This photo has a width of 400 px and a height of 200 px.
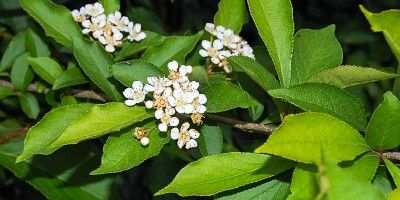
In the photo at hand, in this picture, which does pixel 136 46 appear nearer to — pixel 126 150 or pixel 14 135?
pixel 126 150

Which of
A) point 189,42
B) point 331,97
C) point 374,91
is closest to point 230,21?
point 189,42

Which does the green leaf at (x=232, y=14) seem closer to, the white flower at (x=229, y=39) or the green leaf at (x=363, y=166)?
the white flower at (x=229, y=39)

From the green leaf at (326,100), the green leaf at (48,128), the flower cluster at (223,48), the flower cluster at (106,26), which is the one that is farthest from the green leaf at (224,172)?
the flower cluster at (106,26)

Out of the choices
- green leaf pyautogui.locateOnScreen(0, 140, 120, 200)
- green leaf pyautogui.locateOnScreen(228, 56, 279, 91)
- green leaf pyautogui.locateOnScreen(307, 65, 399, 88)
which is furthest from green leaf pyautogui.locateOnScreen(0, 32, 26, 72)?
green leaf pyautogui.locateOnScreen(307, 65, 399, 88)

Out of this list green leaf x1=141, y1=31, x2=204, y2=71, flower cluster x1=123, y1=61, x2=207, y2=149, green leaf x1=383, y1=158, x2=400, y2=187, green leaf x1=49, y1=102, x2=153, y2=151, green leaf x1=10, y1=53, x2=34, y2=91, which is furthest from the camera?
green leaf x1=10, y1=53, x2=34, y2=91

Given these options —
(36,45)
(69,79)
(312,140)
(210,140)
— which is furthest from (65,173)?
(312,140)

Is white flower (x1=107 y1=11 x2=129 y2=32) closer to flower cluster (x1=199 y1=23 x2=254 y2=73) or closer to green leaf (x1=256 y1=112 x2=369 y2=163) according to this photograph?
flower cluster (x1=199 y1=23 x2=254 y2=73)

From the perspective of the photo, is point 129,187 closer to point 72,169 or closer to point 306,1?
point 72,169
